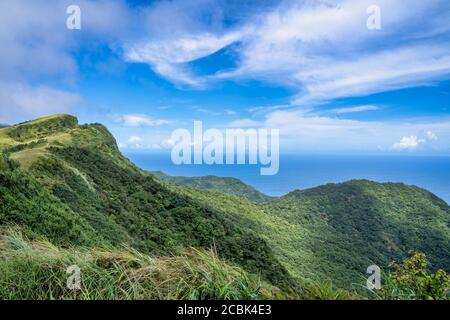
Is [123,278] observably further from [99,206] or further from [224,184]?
[224,184]

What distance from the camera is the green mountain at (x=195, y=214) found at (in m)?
10.2

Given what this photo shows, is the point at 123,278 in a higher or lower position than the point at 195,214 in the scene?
higher

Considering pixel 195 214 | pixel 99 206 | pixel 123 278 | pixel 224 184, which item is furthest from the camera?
pixel 224 184

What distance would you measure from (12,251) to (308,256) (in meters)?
43.2

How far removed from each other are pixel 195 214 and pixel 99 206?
8758mm

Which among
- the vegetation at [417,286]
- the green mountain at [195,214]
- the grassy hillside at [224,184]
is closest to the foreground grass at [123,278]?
the green mountain at [195,214]

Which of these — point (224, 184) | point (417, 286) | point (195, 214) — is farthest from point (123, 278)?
point (224, 184)

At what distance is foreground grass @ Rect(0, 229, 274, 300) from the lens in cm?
285

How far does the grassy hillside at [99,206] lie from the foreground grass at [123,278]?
12.9 ft

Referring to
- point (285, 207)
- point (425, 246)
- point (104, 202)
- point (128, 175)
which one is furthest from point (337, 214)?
point (104, 202)

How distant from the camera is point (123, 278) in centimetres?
310

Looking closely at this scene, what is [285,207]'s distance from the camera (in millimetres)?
70250

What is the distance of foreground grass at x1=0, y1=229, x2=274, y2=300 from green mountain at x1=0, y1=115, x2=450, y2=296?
2.28ft
